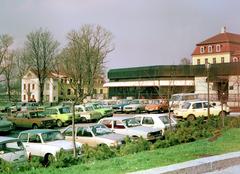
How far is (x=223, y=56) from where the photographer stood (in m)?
95.3

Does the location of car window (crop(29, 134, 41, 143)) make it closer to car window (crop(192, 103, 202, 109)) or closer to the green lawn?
the green lawn

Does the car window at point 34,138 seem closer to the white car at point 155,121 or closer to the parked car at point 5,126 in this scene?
the white car at point 155,121

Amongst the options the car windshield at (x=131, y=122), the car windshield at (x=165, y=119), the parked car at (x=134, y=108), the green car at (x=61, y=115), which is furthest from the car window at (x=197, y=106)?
the parked car at (x=134, y=108)

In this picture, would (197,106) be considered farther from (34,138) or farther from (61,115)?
(34,138)

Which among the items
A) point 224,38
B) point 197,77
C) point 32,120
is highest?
point 224,38

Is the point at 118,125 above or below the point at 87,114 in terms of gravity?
above

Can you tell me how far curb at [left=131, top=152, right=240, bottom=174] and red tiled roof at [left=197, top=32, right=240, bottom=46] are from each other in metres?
89.1

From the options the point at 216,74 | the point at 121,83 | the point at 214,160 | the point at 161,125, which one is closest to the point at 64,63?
the point at 121,83

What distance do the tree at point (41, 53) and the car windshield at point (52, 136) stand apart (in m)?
59.7

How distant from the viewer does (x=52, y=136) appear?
53.8 ft

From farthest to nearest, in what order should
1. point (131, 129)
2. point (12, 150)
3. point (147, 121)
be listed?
point (147, 121) < point (131, 129) < point (12, 150)

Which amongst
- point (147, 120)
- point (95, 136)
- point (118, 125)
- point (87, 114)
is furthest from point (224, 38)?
point (95, 136)

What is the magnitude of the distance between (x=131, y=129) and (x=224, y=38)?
3218 inches

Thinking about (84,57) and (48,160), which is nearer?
(48,160)
